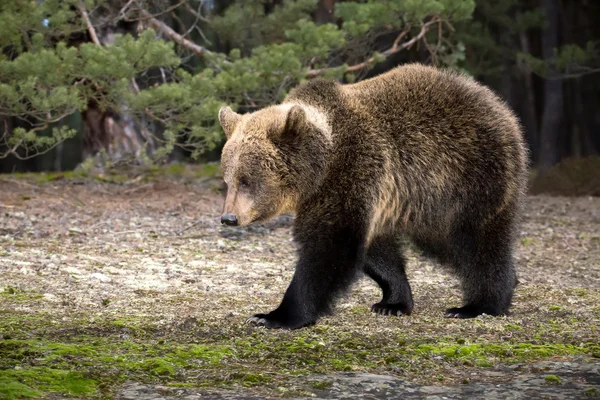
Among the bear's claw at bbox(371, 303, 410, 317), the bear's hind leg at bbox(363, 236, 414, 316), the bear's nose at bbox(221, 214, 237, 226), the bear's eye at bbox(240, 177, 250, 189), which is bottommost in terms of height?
the bear's claw at bbox(371, 303, 410, 317)

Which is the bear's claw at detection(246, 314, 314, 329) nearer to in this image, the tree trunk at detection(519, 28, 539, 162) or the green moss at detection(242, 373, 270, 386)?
the green moss at detection(242, 373, 270, 386)

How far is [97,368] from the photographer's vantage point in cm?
441

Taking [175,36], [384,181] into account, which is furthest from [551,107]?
[384,181]

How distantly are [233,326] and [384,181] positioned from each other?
1.32m

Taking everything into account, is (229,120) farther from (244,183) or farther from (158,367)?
(158,367)

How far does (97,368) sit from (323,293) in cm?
163

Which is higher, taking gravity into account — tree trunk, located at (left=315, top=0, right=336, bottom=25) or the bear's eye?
tree trunk, located at (left=315, top=0, right=336, bottom=25)

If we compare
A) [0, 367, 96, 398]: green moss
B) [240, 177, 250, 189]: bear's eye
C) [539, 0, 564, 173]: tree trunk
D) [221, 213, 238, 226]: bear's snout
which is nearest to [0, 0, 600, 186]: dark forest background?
[240, 177, 250, 189]: bear's eye

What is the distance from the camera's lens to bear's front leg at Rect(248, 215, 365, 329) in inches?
219

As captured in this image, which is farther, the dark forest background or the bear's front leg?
the dark forest background

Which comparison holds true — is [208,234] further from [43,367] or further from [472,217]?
[43,367]

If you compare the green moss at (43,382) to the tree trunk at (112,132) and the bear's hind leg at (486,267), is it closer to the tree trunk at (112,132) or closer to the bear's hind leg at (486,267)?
the bear's hind leg at (486,267)

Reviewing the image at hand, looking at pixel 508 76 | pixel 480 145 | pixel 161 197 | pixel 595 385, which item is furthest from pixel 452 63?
pixel 508 76

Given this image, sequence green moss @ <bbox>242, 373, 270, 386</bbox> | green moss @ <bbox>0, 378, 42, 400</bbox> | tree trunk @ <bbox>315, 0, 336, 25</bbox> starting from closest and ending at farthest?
green moss @ <bbox>0, 378, 42, 400</bbox> → green moss @ <bbox>242, 373, 270, 386</bbox> → tree trunk @ <bbox>315, 0, 336, 25</bbox>
